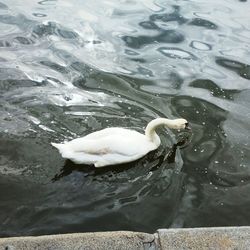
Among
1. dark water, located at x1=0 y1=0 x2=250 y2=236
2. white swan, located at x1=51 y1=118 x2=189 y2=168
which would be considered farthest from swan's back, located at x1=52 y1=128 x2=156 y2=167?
dark water, located at x1=0 y1=0 x2=250 y2=236

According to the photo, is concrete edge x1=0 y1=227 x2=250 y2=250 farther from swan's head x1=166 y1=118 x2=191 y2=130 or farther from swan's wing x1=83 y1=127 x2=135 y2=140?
swan's head x1=166 y1=118 x2=191 y2=130

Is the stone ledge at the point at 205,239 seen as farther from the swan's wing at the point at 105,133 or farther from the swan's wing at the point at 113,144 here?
the swan's wing at the point at 105,133

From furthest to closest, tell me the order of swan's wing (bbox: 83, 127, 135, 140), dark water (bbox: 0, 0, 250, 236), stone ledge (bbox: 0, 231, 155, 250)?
swan's wing (bbox: 83, 127, 135, 140) < dark water (bbox: 0, 0, 250, 236) < stone ledge (bbox: 0, 231, 155, 250)

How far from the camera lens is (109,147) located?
17.5 feet

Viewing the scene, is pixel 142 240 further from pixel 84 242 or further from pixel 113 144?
pixel 113 144

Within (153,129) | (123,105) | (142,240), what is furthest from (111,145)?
(142,240)

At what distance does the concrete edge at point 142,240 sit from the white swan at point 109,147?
5.70 feet

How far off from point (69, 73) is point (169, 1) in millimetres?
4505

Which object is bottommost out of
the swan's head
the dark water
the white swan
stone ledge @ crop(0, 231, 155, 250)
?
the dark water

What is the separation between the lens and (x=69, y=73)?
743cm

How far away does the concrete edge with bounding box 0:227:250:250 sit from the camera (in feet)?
11.3

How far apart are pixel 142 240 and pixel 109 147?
6.11 ft

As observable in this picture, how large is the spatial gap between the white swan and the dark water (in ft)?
0.43

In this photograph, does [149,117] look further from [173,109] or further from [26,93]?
[26,93]
